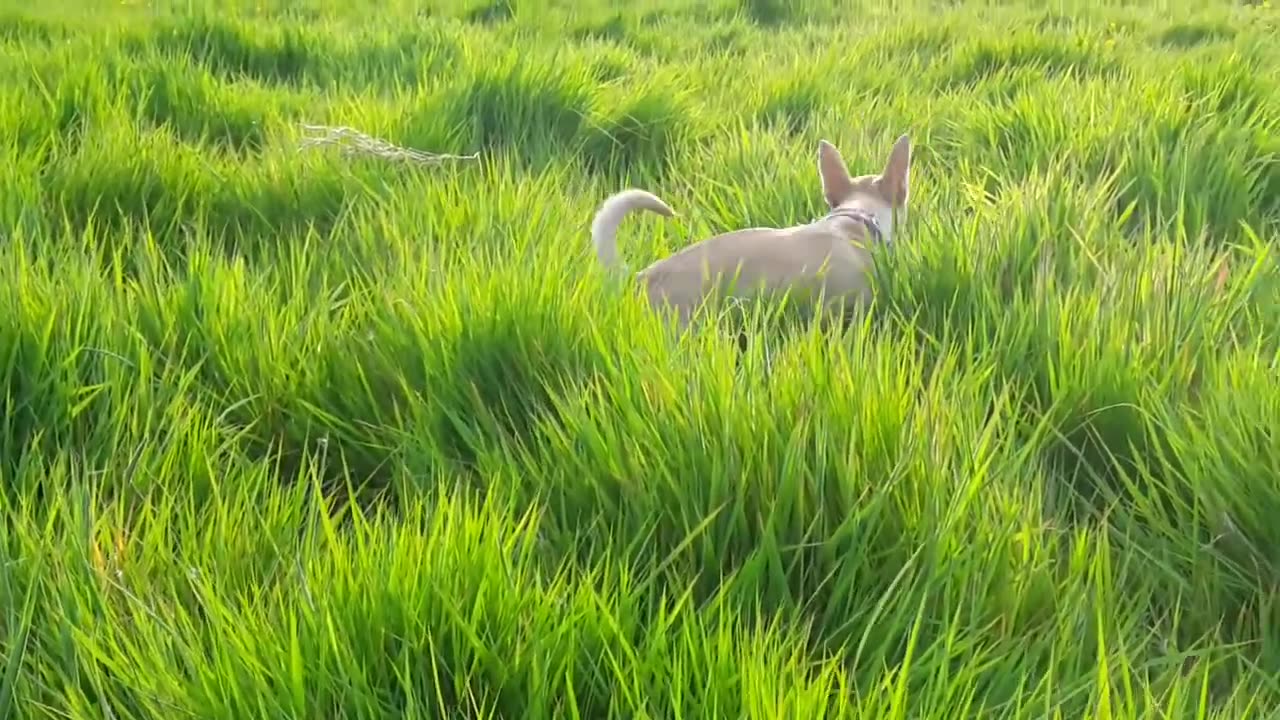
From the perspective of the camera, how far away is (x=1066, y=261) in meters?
1.73

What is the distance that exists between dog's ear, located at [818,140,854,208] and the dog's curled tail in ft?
1.66

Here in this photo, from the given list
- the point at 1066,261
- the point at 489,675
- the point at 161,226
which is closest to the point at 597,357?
the point at 489,675

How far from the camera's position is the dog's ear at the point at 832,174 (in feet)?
7.57

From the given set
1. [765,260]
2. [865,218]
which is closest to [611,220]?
[765,260]

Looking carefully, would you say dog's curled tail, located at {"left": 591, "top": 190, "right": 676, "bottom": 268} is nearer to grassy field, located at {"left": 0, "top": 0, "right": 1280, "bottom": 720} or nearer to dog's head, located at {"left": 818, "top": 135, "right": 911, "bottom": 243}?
grassy field, located at {"left": 0, "top": 0, "right": 1280, "bottom": 720}

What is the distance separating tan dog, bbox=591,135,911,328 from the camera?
1780 millimetres

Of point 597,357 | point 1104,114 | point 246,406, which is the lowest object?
point 246,406

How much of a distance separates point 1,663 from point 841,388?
0.83 metres

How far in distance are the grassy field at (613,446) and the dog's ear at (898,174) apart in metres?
0.10

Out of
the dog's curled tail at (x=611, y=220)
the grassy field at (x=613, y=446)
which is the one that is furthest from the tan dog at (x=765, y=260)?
the grassy field at (x=613, y=446)

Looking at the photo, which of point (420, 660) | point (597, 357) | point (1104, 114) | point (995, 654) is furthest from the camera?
point (1104, 114)

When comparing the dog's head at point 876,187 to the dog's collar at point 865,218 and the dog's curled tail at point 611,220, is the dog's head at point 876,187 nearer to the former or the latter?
the dog's collar at point 865,218

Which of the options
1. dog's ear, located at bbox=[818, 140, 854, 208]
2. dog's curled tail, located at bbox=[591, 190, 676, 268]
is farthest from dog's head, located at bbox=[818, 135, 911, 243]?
dog's curled tail, located at bbox=[591, 190, 676, 268]

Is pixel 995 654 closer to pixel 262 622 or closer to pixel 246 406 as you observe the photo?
pixel 262 622
